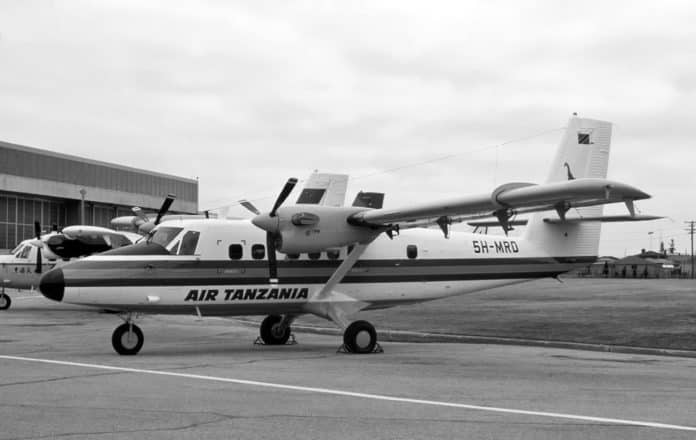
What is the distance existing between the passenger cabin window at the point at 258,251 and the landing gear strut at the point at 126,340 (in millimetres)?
2991

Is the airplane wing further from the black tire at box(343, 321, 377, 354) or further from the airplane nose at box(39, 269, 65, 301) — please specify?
the airplane nose at box(39, 269, 65, 301)

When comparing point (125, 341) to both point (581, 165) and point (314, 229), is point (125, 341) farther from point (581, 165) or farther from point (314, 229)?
point (581, 165)

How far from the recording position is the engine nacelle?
1741 cm

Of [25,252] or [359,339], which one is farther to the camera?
[25,252]

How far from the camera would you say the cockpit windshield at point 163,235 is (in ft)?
58.3

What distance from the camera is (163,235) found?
17891mm

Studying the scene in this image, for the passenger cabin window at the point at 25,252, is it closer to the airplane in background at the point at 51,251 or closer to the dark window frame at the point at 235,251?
the airplane in background at the point at 51,251

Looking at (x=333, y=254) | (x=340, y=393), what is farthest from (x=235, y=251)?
(x=340, y=393)

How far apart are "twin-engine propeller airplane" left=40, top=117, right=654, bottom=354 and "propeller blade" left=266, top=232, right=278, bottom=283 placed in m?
0.03

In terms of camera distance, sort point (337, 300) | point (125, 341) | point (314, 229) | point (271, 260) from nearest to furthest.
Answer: point (125, 341) < point (314, 229) < point (271, 260) < point (337, 300)

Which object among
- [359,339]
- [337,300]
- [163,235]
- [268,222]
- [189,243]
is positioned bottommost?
[359,339]

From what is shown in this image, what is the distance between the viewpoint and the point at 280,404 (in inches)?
402

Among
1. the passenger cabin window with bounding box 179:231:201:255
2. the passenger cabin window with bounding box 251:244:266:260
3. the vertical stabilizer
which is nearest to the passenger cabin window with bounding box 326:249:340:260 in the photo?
the passenger cabin window with bounding box 251:244:266:260

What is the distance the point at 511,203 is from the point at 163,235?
744 cm
